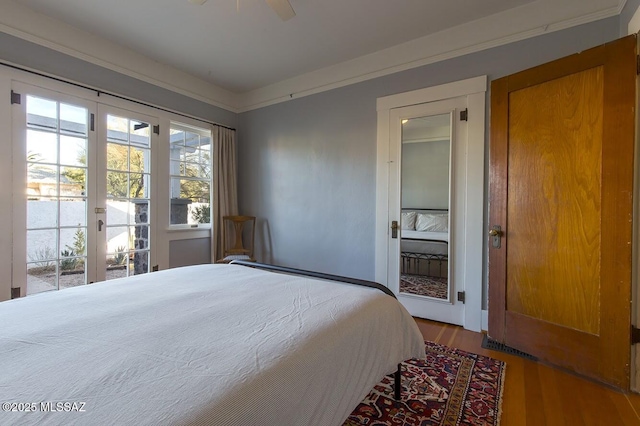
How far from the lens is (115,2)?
7.58ft

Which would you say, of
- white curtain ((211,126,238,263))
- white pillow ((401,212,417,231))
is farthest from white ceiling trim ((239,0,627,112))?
white pillow ((401,212,417,231))

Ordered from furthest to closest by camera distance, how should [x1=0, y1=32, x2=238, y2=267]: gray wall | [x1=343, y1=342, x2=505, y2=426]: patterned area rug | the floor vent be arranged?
[x1=0, y1=32, x2=238, y2=267]: gray wall
the floor vent
[x1=343, y1=342, x2=505, y2=426]: patterned area rug

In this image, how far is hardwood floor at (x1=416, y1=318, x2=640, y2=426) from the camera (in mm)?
1504

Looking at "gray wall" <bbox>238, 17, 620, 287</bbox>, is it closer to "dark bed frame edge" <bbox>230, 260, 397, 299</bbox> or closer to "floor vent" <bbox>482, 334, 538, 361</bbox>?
"floor vent" <bbox>482, 334, 538, 361</bbox>

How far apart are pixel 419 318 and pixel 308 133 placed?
8.12ft

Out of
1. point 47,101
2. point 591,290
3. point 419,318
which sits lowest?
point 419,318

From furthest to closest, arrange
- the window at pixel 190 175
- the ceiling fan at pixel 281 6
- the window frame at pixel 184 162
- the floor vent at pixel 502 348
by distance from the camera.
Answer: the window at pixel 190 175, the window frame at pixel 184 162, the floor vent at pixel 502 348, the ceiling fan at pixel 281 6

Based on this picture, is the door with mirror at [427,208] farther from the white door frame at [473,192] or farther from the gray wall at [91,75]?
the gray wall at [91,75]

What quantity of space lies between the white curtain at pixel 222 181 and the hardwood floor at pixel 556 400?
337cm

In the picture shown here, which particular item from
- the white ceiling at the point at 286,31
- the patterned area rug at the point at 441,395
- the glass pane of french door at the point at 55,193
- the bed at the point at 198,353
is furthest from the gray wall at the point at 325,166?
the glass pane of french door at the point at 55,193

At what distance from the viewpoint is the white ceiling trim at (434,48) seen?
2312 mm

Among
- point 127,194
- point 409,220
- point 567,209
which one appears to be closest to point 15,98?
point 127,194

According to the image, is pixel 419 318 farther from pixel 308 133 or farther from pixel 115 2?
pixel 115 2

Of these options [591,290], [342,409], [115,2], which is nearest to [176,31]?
[115,2]
